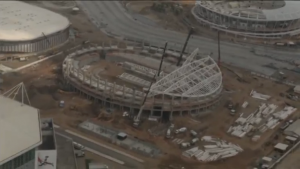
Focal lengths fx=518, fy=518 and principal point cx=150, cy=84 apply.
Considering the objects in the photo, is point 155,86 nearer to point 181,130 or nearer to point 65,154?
point 181,130

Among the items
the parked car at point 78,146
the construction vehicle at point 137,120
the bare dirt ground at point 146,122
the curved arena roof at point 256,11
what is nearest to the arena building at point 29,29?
the bare dirt ground at point 146,122

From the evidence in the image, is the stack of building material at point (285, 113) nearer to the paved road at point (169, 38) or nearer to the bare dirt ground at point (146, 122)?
the bare dirt ground at point (146, 122)

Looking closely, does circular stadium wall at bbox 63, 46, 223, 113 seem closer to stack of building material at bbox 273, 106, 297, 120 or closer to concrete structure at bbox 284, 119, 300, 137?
stack of building material at bbox 273, 106, 297, 120

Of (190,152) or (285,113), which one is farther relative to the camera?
(285,113)

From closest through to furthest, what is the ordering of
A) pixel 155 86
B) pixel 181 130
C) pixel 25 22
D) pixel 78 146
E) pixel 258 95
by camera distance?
pixel 78 146
pixel 181 130
pixel 155 86
pixel 258 95
pixel 25 22

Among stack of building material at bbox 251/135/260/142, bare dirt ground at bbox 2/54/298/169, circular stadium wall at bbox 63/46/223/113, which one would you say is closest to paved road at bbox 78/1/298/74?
bare dirt ground at bbox 2/54/298/169

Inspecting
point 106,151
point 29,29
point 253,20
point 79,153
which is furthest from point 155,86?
point 253,20
